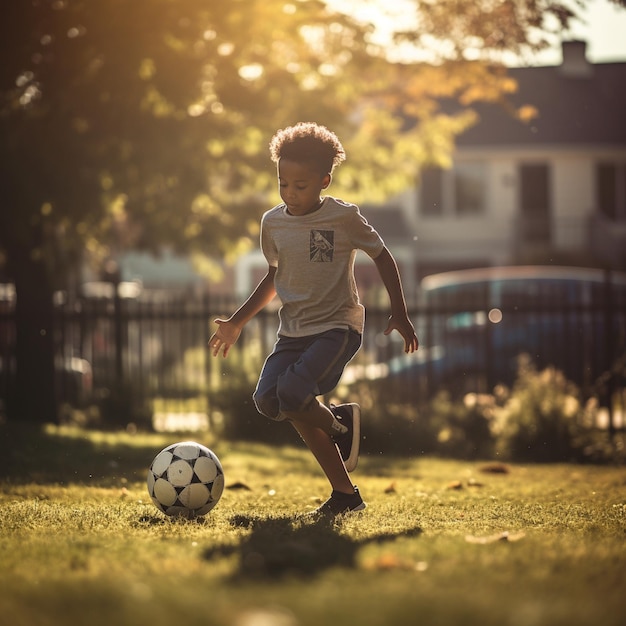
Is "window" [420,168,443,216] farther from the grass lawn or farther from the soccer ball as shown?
the soccer ball

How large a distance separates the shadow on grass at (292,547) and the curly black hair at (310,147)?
72.1 inches

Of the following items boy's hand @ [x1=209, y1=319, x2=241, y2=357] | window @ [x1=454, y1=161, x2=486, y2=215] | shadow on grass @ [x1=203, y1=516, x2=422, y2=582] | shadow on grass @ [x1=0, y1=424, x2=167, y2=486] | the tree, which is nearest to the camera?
shadow on grass @ [x1=203, y1=516, x2=422, y2=582]

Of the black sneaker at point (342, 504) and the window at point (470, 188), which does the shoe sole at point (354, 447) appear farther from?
the window at point (470, 188)

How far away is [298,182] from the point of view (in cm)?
571

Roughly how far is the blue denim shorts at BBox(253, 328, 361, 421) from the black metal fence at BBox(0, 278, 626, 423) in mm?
6232

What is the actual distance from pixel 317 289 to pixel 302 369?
45 centimetres

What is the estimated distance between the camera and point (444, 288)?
16.5 m

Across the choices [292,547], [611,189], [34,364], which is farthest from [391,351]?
[611,189]

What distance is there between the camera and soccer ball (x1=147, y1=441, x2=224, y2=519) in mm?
5711

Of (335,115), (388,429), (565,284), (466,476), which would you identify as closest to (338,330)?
(466,476)

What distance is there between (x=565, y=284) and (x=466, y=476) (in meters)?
7.23

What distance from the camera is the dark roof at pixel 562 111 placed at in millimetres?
32875

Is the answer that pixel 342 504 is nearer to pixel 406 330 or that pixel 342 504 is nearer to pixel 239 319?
pixel 406 330

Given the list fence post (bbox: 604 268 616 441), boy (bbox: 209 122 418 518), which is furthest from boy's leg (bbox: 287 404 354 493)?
fence post (bbox: 604 268 616 441)
